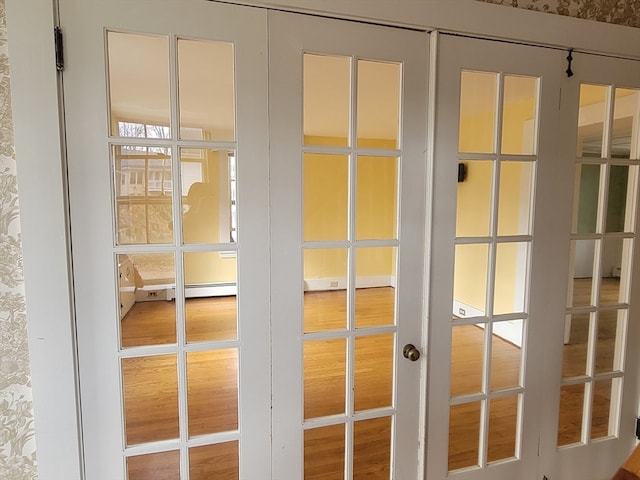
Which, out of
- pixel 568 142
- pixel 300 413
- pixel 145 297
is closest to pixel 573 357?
pixel 568 142

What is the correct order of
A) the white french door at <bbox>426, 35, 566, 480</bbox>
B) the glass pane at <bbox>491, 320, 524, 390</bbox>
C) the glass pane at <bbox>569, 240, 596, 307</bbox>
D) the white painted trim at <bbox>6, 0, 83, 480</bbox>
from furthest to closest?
the glass pane at <bbox>569, 240, 596, 307</bbox>, the glass pane at <bbox>491, 320, 524, 390</bbox>, the white french door at <bbox>426, 35, 566, 480</bbox>, the white painted trim at <bbox>6, 0, 83, 480</bbox>

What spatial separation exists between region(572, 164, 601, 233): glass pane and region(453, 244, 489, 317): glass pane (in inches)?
21.3

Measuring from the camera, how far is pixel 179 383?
4.35 ft

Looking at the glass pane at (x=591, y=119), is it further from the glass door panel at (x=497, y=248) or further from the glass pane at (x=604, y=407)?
the glass pane at (x=604, y=407)

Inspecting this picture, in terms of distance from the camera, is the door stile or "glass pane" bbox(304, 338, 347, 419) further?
the door stile

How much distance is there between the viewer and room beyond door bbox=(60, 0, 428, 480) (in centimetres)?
122

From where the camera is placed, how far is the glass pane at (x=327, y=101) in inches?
54.5

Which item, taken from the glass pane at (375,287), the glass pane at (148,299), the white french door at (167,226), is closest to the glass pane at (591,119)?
the glass pane at (375,287)

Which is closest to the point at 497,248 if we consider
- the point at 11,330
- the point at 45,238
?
the point at 45,238

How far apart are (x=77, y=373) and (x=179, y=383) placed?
32cm

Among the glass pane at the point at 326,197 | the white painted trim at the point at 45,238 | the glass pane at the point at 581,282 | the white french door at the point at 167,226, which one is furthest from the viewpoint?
the glass pane at the point at 581,282

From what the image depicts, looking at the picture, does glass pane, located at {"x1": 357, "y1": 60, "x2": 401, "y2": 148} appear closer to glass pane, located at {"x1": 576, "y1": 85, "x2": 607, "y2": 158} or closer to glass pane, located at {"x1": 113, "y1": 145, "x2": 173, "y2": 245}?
glass pane, located at {"x1": 113, "y1": 145, "x2": 173, "y2": 245}

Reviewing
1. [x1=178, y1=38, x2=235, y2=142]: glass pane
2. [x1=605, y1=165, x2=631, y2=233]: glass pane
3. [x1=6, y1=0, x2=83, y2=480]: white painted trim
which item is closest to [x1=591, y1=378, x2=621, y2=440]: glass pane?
[x1=605, y1=165, x2=631, y2=233]: glass pane

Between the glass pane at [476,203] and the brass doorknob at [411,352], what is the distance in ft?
1.68
